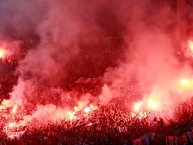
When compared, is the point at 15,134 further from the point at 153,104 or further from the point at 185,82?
the point at 185,82

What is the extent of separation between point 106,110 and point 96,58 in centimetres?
621

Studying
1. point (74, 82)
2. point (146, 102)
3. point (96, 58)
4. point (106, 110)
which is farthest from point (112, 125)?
point (96, 58)

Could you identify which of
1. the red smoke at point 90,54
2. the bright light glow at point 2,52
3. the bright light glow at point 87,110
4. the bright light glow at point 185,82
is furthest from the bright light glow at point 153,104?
the bright light glow at point 2,52

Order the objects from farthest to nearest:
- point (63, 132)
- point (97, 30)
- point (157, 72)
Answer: point (97, 30), point (157, 72), point (63, 132)

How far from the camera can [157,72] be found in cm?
1534

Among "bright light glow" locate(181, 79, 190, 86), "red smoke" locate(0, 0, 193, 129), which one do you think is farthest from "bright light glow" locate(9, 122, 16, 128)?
"bright light glow" locate(181, 79, 190, 86)

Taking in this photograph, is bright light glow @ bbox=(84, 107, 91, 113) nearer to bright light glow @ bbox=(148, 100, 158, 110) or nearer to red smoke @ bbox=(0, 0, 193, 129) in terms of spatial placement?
red smoke @ bbox=(0, 0, 193, 129)

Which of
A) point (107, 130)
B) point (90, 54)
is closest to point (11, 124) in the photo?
point (107, 130)

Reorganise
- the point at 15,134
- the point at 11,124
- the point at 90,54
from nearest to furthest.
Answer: the point at 15,134
the point at 11,124
the point at 90,54

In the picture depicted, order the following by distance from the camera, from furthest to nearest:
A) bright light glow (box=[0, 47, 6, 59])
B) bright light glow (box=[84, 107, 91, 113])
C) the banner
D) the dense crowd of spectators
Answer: bright light glow (box=[0, 47, 6, 59]) → bright light glow (box=[84, 107, 91, 113]) → the banner → the dense crowd of spectators

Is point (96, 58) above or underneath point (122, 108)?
above

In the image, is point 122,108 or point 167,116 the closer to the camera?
point 167,116

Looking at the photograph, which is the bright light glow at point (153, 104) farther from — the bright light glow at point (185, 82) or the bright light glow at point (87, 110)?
the bright light glow at point (87, 110)

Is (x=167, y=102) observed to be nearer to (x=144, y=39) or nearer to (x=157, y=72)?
(x=157, y=72)
